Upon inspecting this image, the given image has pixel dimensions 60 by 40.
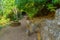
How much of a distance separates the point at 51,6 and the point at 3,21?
5112mm

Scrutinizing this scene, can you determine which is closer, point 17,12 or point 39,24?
point 39,24

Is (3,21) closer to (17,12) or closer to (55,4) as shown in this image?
(17,12)

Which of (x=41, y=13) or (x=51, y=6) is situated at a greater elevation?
(x=51, y=6)

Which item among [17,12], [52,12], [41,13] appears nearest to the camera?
[52,12]

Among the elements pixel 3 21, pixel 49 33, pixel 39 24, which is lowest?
pixel 3 21

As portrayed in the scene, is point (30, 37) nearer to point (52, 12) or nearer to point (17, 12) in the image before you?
point (52, 12)

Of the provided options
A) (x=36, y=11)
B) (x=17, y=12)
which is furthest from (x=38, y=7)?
(x=17, y=12)

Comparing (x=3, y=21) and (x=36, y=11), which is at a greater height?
(x=36, y=11)

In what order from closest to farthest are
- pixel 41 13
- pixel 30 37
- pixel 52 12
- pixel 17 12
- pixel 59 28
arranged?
pixel 59 28 → pixel 30 37 → pixel 52 12 → pixel 41 13 → pixel 17 12

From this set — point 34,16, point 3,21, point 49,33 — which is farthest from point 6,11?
point 49,33

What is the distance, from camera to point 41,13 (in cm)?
756

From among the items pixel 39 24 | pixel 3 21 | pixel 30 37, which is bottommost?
pixel 3 21

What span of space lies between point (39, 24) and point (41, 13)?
1.12 m

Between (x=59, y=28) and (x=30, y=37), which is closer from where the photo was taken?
(x=59, y=28)
